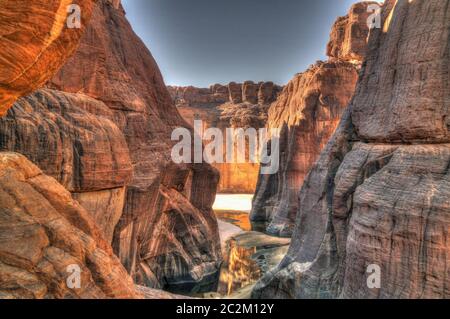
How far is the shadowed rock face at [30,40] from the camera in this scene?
3586 millimetres

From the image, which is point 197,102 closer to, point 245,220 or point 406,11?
point 245,220

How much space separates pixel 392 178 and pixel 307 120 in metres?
18.9

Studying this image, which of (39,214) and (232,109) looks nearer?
(39,214)

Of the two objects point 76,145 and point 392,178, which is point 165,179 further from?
point 392,178

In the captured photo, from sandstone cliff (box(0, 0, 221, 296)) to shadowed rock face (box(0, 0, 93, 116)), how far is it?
3240mm

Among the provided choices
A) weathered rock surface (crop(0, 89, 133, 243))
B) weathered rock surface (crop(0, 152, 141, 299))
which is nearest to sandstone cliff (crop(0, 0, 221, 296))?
weathered rock surface (crop(0, 89, 133, 243))

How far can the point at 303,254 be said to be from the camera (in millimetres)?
10398

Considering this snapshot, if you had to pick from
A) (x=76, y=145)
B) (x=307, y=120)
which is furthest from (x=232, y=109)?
(x=76, y=145)

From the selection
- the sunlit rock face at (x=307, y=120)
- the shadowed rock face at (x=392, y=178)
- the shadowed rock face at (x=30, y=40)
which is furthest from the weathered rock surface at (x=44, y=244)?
the sunlit rock face at (x=307, y=120)

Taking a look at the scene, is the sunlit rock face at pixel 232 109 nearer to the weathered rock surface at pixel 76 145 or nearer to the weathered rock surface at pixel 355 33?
the weathered rock surface at pixel 355 33

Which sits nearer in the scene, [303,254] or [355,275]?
[355,275]

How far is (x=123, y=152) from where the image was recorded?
988 centimetres

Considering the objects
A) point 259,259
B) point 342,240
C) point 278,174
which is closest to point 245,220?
point 278,174

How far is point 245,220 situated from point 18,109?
24.6 metres
